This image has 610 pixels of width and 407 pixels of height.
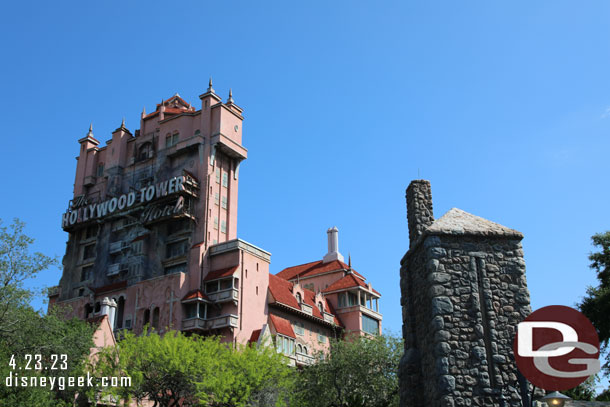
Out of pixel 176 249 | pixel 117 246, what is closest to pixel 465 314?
pixel 176 249

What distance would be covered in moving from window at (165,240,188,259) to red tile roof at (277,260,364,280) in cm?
1860

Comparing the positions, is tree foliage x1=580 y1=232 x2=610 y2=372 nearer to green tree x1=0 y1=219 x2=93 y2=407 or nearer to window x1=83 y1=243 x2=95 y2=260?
green tree x1=0 y1=219 x2=93 y2=407

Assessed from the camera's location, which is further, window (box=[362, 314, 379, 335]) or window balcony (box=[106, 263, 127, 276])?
window (box=[362, 314, 379, 335])

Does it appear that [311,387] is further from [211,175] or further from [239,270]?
[211,175]

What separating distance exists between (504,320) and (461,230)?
226 cm

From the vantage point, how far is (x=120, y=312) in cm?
5194

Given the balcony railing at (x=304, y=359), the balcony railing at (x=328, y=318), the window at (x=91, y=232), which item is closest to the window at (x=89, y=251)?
the window at (x=91, y=232)

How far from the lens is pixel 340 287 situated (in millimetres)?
60438

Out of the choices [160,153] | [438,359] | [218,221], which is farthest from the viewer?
[160,153]

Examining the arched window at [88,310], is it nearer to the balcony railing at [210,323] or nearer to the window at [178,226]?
the window at [178,226]

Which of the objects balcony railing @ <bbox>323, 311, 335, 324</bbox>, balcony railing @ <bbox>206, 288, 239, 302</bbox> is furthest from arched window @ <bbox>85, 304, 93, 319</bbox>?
balcony railing @ <bbox>323, 311, 335, 324</bbox>

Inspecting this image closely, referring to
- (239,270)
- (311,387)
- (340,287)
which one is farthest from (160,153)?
(311,387)

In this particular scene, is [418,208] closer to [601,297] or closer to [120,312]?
[601,297]

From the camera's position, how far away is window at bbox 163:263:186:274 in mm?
51531
